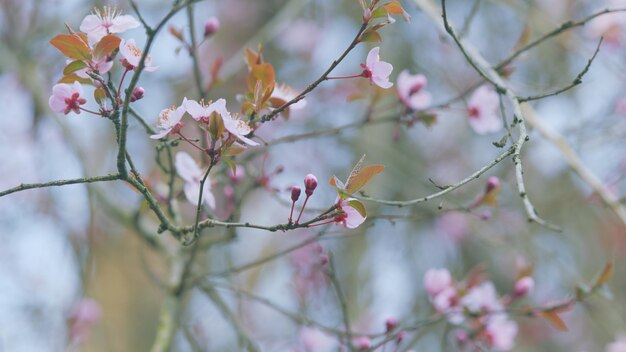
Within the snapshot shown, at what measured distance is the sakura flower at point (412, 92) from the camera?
1808 millimetres

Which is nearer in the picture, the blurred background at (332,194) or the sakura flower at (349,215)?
the sakura flower at (349,215)

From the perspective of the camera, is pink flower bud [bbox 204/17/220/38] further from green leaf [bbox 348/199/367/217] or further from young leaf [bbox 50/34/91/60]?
green leaf [bbox 348/199/367/217]

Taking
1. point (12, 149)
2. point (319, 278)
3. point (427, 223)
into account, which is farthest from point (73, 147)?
point (427, 223)

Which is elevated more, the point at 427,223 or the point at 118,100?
the point at 427,223

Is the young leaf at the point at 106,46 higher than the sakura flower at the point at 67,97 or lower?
higher

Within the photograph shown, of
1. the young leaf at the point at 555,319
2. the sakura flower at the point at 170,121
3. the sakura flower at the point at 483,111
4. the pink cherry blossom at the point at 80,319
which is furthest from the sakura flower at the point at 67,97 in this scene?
the pink cherry blossom at the point at 80,319

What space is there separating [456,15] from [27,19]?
269 cm

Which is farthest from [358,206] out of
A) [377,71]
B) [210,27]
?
[210,27]

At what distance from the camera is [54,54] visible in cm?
336

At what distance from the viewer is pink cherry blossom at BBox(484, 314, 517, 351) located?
1.94 m

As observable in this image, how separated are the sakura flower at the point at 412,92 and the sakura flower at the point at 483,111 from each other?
0.17 m

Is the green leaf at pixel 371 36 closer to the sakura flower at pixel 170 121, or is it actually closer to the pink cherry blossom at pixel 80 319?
the sakura flower at pixel 170 121

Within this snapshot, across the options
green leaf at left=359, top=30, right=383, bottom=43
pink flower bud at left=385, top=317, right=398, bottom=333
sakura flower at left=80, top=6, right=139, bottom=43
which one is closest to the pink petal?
sakura flower at left=80, top=6, right=139, bottom=43

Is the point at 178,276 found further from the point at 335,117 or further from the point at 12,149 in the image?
the point at 12,149
